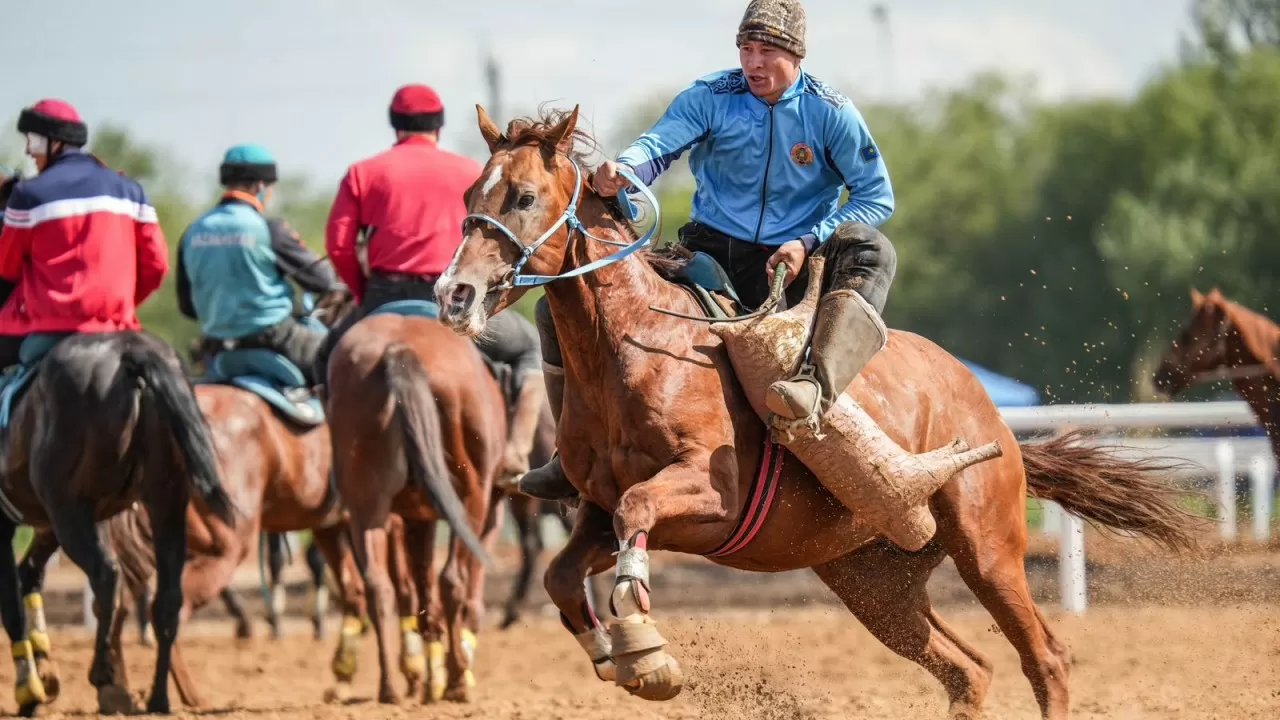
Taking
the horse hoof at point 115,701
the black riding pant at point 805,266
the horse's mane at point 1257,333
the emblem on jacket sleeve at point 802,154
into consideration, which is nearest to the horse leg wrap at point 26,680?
the horse hoof at point 115,701

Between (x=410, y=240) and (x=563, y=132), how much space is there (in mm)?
3935

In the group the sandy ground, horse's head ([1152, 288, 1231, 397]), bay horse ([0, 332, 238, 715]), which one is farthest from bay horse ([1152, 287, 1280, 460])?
bay horse ([0, 332, 238, 715])

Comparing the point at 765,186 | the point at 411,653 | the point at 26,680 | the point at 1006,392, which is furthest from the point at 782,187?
the point at 1006,392

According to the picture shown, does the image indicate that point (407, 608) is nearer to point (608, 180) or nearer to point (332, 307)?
point (332, 307)

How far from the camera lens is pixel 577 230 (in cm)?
550

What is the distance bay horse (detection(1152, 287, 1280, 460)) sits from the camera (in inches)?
500

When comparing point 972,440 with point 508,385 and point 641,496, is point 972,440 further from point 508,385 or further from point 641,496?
point 508,385

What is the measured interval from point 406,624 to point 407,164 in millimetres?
2627

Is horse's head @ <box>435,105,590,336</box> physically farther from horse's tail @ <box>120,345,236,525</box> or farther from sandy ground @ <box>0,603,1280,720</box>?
horse's tail @ <box>120,345,236,525</box>

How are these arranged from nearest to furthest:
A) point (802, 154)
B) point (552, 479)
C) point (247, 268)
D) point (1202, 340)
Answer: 1. point (802, 154)
2. point (552, 479)
3. point (247, 268)
4. point (1202, 340)

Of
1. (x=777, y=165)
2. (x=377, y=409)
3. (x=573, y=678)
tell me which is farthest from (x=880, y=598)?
(x=573, y=678)

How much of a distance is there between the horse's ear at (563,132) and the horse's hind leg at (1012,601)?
2.19 m

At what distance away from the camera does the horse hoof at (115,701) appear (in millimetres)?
8250

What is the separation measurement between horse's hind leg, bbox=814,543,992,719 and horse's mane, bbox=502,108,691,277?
1.65m
